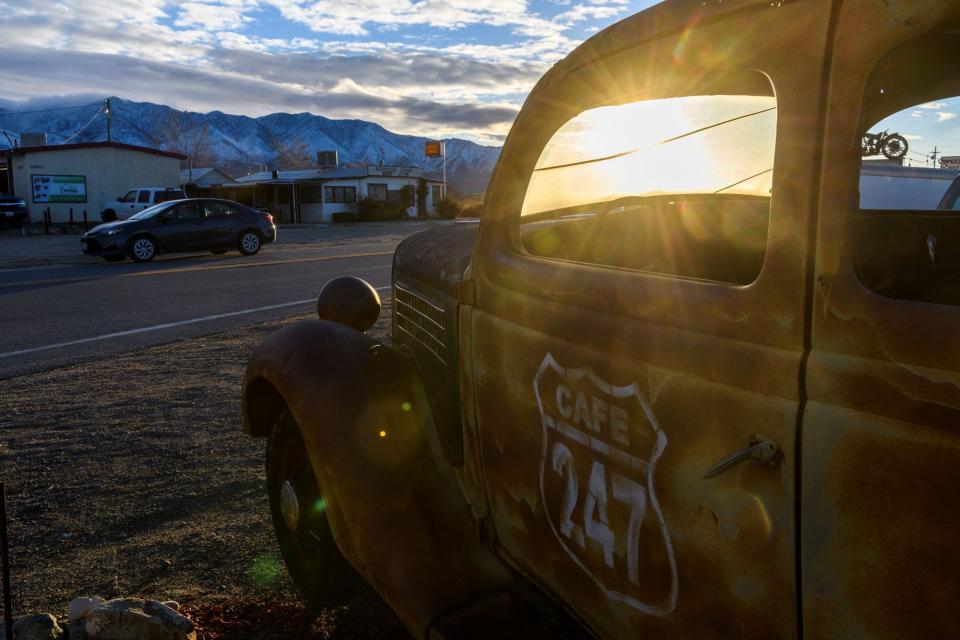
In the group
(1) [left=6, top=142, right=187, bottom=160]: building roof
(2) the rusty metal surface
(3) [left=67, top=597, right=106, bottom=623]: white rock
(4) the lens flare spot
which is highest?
(1) [left=6, top=142, right=187, bottom=160]: building roof

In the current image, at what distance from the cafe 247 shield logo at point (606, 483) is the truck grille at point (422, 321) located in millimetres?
765

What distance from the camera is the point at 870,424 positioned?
1123 mm

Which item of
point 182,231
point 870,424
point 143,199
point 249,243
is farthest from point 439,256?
point 143,199

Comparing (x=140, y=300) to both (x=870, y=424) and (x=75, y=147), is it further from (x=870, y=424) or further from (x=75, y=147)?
(x=75, y=147)

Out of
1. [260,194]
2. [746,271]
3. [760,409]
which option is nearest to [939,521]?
[760,409]

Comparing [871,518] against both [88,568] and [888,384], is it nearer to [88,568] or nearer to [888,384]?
[888,384]

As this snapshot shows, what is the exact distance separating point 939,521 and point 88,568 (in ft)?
10.0

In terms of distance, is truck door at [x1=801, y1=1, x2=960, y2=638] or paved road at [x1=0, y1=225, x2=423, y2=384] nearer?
truck door at [x1=801, y1=1, x2=960, y2=638]

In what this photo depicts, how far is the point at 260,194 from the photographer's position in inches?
2231

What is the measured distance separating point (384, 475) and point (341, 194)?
53.0 m

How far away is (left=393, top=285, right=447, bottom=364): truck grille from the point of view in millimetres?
2602

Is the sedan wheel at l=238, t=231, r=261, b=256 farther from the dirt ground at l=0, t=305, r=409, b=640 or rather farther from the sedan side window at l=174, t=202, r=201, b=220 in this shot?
the dirt ground at l=0, t=305, r=409, b=640

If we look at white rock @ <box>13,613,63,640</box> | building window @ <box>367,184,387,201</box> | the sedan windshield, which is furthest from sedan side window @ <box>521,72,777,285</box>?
building window @ <box>367,184,387,201</box>

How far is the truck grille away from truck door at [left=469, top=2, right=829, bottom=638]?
0.37 meters
